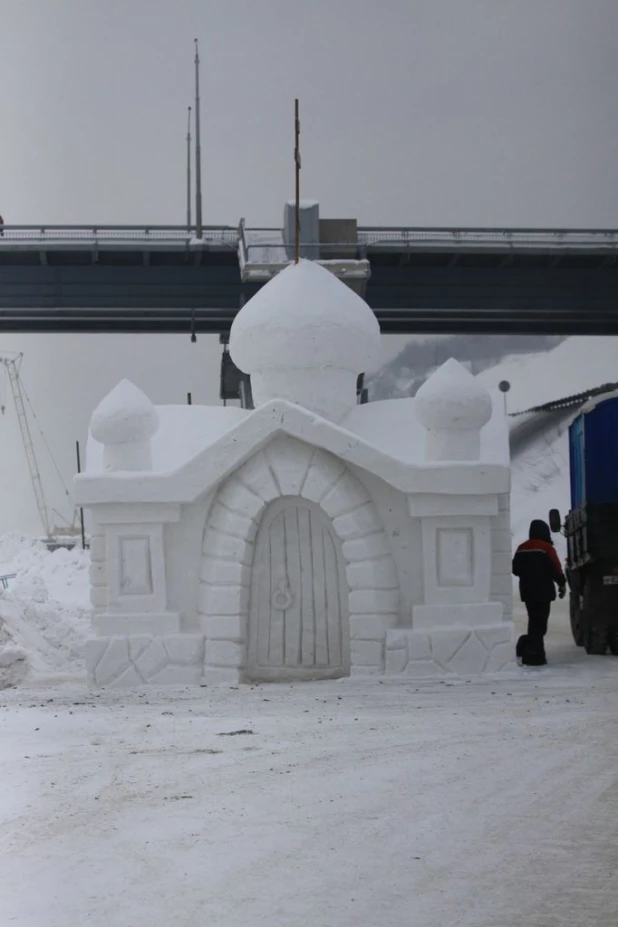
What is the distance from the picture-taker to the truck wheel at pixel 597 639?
12789 mm

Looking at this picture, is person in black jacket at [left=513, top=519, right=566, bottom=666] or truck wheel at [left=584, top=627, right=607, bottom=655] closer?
person in black jacket at [left=513, top=519, right=566, bottom=666]

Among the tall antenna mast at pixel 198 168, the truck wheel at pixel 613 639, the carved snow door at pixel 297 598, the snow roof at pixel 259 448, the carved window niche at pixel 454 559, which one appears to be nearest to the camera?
the snow roof at pixel 259 448

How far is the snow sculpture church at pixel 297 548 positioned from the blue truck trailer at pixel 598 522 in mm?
1666

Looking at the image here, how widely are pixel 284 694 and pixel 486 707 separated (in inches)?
67.0

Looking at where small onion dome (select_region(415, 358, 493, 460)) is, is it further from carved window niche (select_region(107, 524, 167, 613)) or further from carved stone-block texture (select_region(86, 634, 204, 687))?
carved stone-block texture (select_region(86, 634, 204, 687))

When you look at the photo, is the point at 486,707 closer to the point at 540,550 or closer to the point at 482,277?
the point at 540,550

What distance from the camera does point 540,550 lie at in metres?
12.1

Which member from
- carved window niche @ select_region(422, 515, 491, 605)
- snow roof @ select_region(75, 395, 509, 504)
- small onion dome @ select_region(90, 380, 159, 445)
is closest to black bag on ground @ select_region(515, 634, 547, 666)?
carved window niche @ select_region(422, 515, 491, 605)

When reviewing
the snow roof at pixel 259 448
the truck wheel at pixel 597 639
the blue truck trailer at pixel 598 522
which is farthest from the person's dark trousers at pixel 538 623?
the snow roof at pixel 259 448

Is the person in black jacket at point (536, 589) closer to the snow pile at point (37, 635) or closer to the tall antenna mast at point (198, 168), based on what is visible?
the snow pile at point (37, 635)

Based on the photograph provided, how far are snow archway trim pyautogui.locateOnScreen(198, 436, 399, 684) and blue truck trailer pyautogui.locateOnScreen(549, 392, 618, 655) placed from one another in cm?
271

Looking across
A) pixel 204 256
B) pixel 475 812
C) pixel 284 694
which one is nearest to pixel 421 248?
pixel 204 256

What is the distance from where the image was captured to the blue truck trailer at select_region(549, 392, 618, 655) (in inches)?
492

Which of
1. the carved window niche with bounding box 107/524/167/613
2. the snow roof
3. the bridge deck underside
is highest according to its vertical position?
the bridge deck underside
